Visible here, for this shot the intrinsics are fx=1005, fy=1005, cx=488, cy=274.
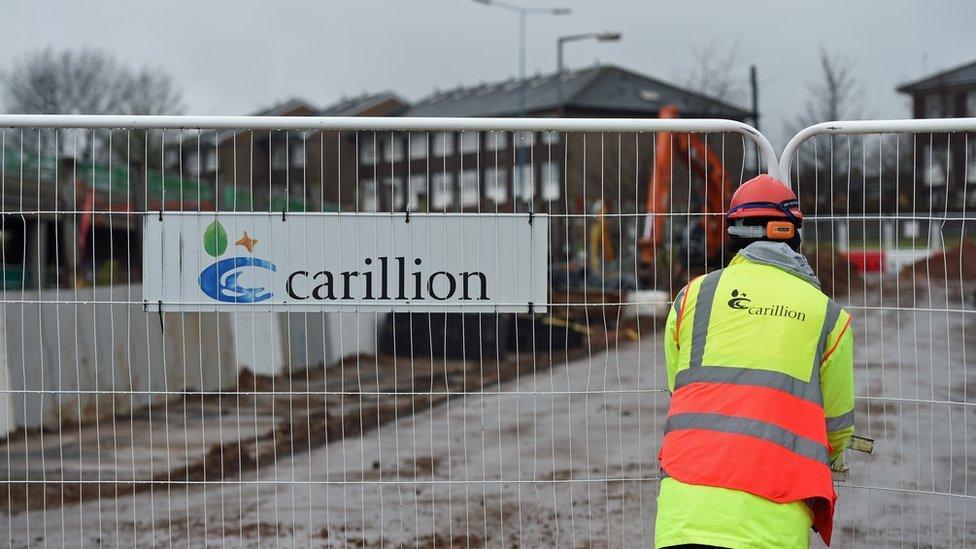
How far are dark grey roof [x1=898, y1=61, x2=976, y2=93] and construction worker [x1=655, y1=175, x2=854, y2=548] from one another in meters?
51.7

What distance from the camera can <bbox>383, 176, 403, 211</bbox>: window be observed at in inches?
179

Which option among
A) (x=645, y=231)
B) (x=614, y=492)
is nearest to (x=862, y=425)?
(x=614, y=492)

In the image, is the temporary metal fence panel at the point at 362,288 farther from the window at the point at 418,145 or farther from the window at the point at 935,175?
the window at the point at 935,175

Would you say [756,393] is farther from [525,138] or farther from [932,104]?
[932,104]

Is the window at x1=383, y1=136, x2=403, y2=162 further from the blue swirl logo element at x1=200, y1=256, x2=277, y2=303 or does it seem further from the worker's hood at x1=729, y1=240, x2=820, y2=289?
the worker's hood at x1=729, y1=240, x2=820, y2=289

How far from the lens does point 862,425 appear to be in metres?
10.1

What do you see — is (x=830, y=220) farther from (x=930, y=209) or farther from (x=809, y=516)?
(x=809, y=516)

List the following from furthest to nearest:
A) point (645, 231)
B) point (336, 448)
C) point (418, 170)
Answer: point (336, 448), point (645, 231), point (418, 170)

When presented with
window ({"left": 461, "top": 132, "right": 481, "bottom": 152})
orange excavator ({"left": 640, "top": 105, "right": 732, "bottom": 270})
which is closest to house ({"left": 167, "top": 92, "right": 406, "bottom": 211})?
window ({"left": 461, "top": 132, "right": 481, "bottom": 152})

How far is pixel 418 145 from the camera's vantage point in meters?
4.78

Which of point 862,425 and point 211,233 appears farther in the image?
point 862,425

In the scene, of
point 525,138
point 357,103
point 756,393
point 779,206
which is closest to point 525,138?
point 525,138

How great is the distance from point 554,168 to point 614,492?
2705mm

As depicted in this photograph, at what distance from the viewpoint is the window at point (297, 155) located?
4.93m
